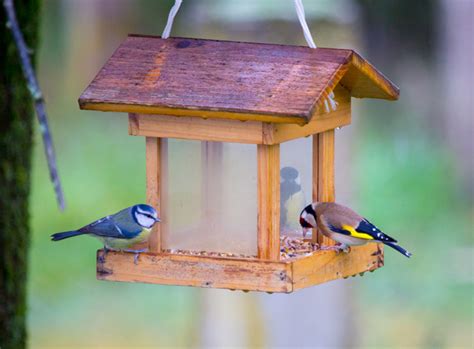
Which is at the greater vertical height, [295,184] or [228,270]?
[295,184]

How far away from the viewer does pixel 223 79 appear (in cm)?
379

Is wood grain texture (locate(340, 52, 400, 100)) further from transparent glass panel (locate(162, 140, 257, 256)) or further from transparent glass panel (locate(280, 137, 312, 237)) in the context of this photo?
transparent glass panel (locate(162, 140, 257, 256))

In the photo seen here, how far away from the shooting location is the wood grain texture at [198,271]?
3.71 metres

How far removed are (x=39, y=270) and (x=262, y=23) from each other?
3517 millimetres

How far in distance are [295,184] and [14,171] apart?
1167mm

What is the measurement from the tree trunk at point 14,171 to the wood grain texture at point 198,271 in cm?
50

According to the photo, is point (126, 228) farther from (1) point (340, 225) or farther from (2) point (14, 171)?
(1) point (340, 225)

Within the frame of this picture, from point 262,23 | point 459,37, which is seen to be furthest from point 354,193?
point 459,37

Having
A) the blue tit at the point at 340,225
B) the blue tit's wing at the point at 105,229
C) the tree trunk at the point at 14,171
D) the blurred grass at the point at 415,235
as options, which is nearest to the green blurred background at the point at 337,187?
the blurred grass at the point at 415,235

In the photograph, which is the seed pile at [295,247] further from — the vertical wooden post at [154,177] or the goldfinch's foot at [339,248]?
the vertical wooden post at [154,177]

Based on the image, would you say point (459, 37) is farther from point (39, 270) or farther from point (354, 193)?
point (39, 270)

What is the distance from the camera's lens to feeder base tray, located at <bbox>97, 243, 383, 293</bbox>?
12.2 feet

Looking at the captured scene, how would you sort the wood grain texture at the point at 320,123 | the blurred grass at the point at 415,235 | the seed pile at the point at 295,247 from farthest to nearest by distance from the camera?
the blurred grass at the point at 415,235, the seed pile at the point at 295,247, the wood grain texture at the point at 320,123

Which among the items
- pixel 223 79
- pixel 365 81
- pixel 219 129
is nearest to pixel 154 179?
pixel 219 129
